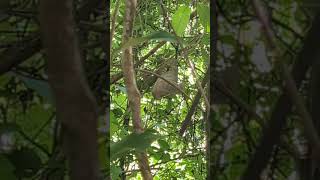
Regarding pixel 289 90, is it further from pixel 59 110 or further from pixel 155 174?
pixel 155 174

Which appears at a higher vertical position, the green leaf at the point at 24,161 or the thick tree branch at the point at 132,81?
the thick tree branch at the point at 132,81

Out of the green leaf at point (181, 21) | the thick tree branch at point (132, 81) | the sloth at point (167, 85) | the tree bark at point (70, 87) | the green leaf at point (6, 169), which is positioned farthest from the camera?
the sloth at point (167, 85)

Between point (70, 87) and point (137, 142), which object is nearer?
point (70, 87)

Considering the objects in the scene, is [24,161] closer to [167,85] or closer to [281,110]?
[281,110]

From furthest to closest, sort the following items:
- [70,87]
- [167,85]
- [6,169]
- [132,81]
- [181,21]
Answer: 1. [167,85]
2. [132,81]
3. [181,21]
4. [6,169]
5. [70,87]

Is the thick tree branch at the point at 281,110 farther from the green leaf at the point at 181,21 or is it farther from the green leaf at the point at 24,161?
the green leaf at the point at 181,21

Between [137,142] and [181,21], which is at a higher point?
[181,21]

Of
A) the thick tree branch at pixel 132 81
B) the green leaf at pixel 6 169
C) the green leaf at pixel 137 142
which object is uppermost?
the thick tree branch at pixel 132 81

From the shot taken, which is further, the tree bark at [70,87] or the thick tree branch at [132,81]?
the thick tree branch at [132,81]

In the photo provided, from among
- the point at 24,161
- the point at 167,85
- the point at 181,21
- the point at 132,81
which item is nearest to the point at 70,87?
the point at 24,161

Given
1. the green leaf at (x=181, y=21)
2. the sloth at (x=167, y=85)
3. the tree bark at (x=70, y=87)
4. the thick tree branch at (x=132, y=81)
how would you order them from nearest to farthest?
the tree bark at (x=70, y=87), the green leaf at (x=181, y=21), the thick tree branch at (x=132, y=81), the sloth at (x=167, y=85)

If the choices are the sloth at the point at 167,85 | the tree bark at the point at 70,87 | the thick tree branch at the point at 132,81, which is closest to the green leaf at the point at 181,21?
the thick tree branch at the point at 132,81

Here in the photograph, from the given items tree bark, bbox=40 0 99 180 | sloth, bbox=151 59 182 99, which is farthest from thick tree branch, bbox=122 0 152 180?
tree bark, bbox=40 0 99 180

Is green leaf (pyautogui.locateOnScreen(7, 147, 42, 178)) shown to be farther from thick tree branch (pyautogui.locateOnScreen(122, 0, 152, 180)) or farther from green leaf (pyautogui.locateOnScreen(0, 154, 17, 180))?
thick tree branch (pyautogui.locateOnScreen(122, 0, 152, 180))
